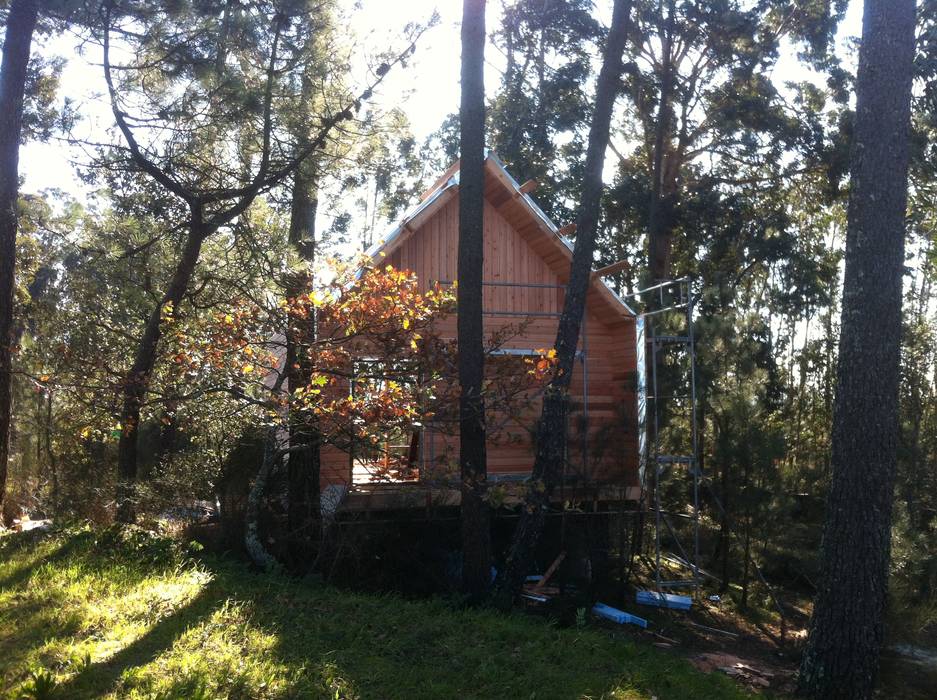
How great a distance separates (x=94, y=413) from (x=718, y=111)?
1643cm

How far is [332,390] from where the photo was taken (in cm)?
1031

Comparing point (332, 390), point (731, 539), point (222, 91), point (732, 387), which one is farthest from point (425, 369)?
point (731, 539)

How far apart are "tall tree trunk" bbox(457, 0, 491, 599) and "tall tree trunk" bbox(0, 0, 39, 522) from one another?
18.2 ft

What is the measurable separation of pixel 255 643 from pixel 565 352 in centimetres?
600

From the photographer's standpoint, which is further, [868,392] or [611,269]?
[611,269]

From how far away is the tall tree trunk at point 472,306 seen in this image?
32.4 ft

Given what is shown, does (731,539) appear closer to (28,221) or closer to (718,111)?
(718,111)

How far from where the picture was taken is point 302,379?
921cm

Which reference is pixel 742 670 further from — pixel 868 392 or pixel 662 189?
pixel 662 189

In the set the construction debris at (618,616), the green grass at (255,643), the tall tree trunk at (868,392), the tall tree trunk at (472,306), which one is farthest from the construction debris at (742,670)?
the tall tree trunk at (472,306)

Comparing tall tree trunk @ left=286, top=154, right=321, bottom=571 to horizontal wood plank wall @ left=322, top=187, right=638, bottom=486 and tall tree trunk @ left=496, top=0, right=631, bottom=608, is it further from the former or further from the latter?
tall tree trunk @ left=496, top=0, right=631, bottom=608

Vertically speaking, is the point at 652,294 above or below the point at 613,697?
above

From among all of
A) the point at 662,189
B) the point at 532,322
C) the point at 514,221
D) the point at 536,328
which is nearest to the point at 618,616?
the point at 532,322

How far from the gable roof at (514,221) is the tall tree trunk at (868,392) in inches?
230
